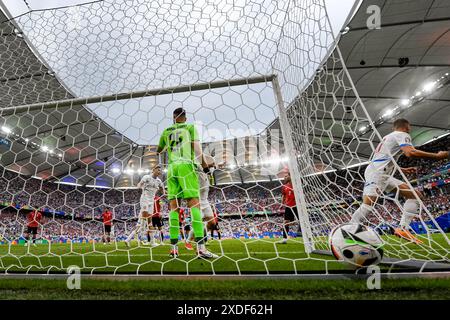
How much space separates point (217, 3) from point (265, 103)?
193 centimetres

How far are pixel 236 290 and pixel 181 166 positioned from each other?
1.76 metres

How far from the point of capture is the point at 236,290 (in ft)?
4.82

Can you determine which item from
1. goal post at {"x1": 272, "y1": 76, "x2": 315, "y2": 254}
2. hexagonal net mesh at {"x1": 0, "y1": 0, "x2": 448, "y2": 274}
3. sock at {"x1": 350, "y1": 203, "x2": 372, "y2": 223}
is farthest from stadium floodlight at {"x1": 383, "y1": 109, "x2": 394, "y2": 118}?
goal post at {"x1": 272, "y1": 76, "x2": 315, "y2": 254}

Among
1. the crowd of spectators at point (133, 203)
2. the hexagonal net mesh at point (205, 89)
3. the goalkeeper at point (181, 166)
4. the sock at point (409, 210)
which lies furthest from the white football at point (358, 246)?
the crowd of spectators at point (133, 203)

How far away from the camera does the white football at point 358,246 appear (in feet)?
5.85

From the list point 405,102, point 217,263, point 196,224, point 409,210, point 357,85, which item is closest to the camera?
point 217,263

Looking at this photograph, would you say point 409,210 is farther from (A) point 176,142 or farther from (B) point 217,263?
(A) point 176,142

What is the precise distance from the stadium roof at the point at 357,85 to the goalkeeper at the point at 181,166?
2.69 feet

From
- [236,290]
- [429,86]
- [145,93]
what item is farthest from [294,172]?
[429,86]

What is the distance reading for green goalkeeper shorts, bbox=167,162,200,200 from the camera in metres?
2.91

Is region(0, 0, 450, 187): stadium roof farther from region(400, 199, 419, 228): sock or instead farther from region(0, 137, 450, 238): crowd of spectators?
region(0, 137, 450, 238): crowd of spectators

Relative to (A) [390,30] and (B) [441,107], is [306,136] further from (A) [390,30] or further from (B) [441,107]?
(B) [441,107]

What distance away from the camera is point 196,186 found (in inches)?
117

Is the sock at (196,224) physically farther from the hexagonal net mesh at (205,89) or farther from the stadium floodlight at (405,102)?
the stadium floodlight at (405,102)
